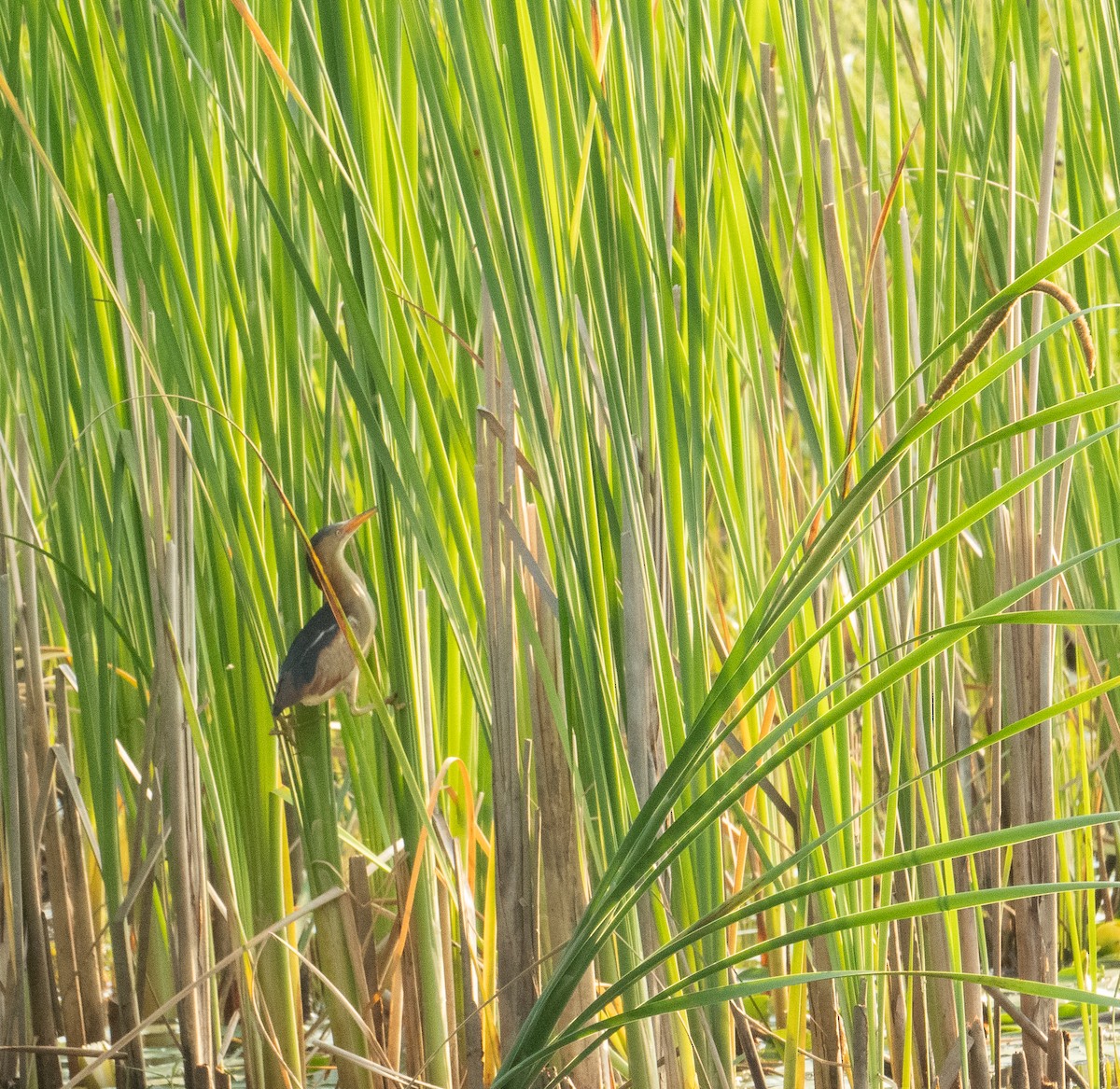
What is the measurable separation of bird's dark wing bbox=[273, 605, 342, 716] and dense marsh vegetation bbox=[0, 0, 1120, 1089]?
0.04 meters

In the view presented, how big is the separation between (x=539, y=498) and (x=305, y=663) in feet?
1.00

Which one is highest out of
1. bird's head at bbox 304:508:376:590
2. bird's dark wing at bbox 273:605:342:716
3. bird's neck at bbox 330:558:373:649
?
bird's head at bbox 304:508:376:590

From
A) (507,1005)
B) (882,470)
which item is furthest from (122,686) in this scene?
(882,470)

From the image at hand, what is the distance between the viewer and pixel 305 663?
1.12m

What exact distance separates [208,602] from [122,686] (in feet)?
1.62

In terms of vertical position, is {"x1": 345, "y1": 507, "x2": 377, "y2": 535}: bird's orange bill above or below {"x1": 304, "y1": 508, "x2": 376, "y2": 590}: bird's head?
above

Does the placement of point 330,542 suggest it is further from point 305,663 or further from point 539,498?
point 539,498

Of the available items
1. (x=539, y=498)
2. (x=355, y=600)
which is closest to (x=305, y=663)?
(x=355, y=600)

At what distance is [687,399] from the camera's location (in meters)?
0.96

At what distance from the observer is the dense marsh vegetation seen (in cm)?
88

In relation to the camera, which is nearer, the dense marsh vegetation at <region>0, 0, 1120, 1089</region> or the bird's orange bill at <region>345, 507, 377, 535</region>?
the dense marsh vegetation at <region>0, 0, 1120, 1089</region>

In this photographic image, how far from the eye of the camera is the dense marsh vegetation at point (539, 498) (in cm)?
88

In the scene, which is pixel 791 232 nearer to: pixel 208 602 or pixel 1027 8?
pixel 1027 8

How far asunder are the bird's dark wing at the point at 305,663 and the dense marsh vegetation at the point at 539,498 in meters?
0.04
